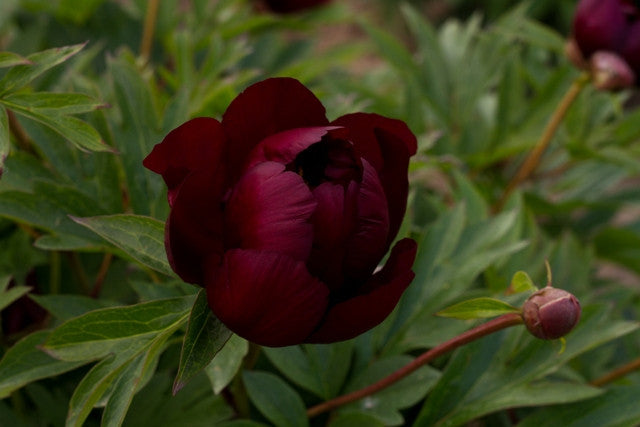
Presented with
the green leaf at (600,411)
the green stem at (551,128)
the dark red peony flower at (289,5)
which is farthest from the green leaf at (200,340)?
the dark red peony flower at (289,5)

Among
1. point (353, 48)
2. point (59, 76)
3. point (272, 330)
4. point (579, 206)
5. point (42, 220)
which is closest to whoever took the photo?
point (272, 330)

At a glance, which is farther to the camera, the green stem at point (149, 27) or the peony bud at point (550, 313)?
the green stem at point (149, 27)

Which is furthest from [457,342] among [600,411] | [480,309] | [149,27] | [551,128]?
[149,27]

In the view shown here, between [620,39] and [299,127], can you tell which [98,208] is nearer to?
[299,127]

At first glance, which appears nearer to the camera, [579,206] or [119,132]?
[119,132]

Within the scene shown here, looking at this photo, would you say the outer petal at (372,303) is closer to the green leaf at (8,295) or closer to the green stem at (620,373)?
the green leaf at (8,295)

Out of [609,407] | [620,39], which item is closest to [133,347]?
[609,407]

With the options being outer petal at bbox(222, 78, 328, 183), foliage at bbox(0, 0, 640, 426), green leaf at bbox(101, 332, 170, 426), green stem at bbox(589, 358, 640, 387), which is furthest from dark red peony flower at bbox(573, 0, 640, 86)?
green leaf at bbox(101, 332, 170, 426)
